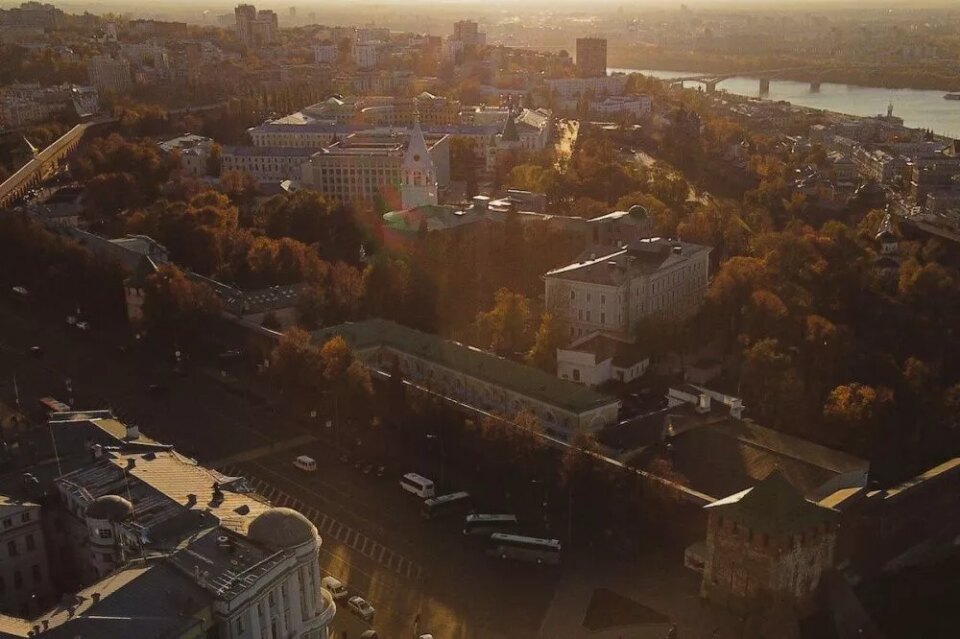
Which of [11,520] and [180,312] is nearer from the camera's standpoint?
[11,520]

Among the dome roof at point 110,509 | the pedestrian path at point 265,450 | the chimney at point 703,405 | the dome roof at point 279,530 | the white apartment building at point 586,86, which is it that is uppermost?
the white apartment building at point 586,86

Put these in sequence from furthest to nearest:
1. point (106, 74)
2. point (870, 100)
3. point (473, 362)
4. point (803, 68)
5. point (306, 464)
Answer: point (803, 68), point (870, 100), point (106, 74), point (473, 362), point (306, 464)

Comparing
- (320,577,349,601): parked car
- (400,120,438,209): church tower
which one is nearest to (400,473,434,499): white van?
(320,577,349,601): parked car

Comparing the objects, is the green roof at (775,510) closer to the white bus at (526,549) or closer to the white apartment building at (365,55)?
the white bus at (526,549)

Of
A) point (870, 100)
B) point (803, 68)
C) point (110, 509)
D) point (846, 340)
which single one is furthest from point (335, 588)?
point (803, 68)

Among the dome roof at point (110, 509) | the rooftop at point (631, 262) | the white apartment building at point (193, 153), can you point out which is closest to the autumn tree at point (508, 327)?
the rooftop at point (631, 262)

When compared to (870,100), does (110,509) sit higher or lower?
higher

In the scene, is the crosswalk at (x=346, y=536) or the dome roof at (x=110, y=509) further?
the crosswalk at (x=346, y=536)

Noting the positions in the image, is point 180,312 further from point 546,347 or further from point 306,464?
point 546,347
